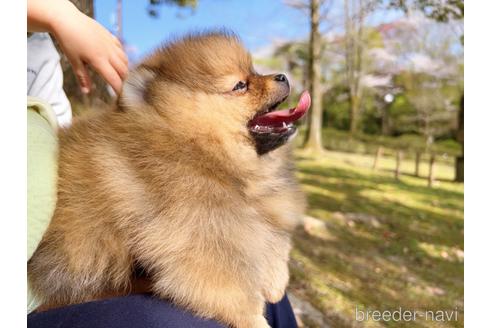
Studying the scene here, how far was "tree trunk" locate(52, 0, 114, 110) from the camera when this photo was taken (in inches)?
67.3

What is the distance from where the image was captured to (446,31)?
2338mm

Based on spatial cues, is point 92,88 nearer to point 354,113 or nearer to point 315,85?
point 315,85

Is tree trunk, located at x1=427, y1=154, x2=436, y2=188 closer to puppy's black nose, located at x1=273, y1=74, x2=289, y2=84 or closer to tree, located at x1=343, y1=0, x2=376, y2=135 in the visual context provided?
tree, located at x1=343, y1=0, x2=376, y2=135

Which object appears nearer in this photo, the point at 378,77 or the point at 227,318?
the point at 227,318

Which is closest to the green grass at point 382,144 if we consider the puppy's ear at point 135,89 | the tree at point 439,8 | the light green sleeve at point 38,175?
the tree at point 439,8

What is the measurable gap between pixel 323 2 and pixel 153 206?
217 centimetres

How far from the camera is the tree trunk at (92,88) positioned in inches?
67.3

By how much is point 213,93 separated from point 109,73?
26cm

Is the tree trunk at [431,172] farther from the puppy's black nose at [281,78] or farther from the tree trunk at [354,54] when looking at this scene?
the puppy's black nose at [281,78]

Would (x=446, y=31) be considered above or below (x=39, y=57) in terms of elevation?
above

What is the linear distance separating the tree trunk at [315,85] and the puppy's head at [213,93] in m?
1.83
